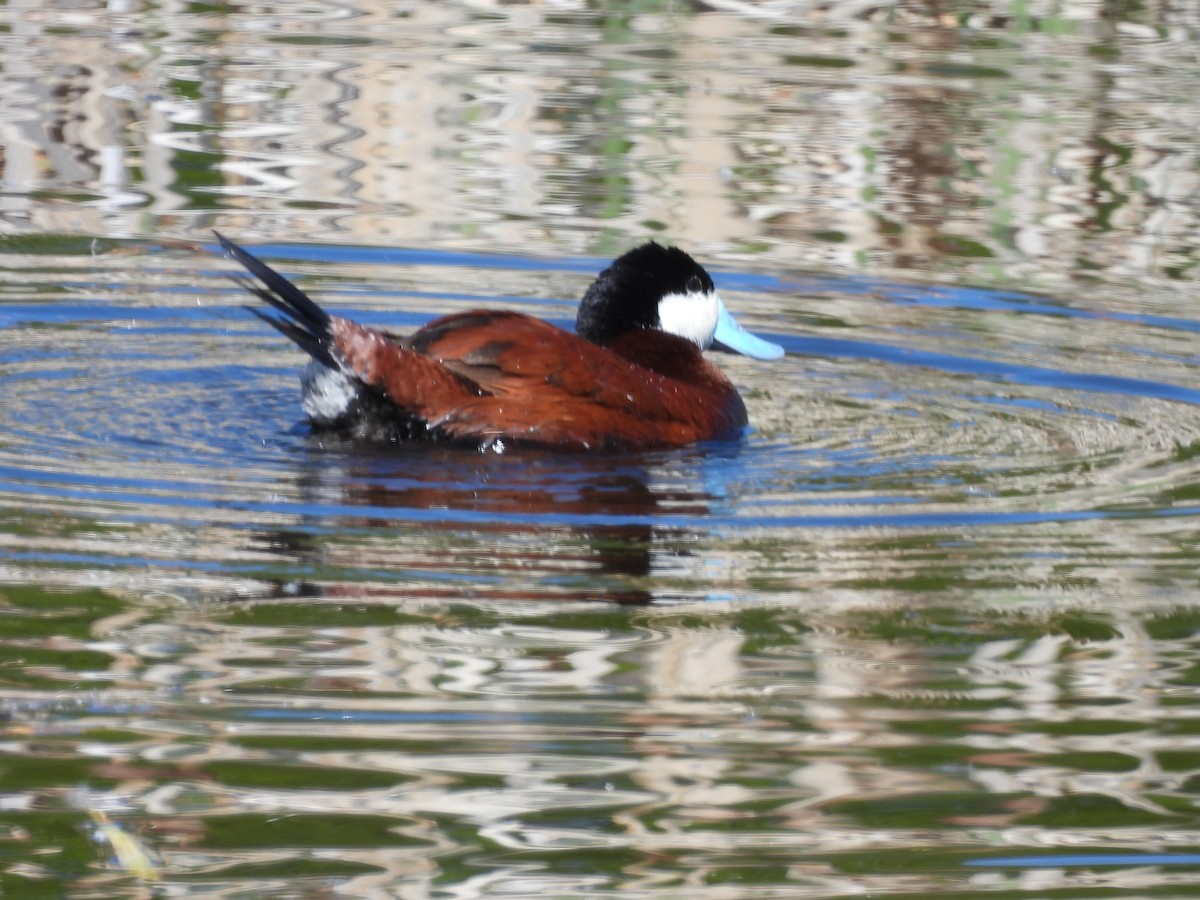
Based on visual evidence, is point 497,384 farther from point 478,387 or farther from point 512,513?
point 512,513

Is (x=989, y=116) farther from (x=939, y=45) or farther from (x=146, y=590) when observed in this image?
(x=146, y=590)

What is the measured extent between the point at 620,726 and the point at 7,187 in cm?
612

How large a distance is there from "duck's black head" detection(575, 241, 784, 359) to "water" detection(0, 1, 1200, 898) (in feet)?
1.47

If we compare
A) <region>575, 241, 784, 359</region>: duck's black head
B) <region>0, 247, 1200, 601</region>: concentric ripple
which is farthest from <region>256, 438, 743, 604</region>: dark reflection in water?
<region>575, 241, 784, 359</region>: duck's black head

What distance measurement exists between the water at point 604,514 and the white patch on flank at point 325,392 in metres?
0.17

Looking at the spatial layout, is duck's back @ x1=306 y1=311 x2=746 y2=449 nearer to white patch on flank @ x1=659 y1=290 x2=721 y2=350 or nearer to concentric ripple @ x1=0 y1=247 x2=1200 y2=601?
concentric ripple @ x1=0 y1=247 x2=1200 y2=601

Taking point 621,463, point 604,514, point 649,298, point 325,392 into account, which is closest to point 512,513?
point 604,514

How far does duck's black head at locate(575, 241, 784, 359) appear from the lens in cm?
641

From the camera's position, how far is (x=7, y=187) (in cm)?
890

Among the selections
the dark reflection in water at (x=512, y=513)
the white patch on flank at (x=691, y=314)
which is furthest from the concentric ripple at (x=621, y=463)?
the white patch on flank at (x=691, y=314)

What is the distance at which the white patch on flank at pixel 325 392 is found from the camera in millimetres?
5508

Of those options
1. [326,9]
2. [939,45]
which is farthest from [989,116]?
[326,9]

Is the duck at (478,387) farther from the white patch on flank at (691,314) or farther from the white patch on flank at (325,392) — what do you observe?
the white patch on flank at (691,314)

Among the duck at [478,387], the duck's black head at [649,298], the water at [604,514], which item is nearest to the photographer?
the water at [604,514]
